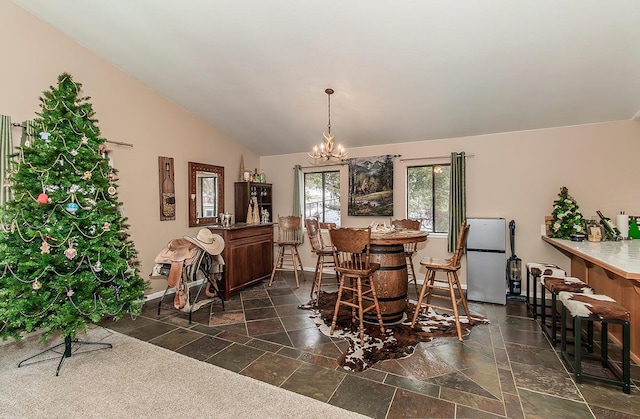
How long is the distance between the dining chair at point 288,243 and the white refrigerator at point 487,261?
8.75ft

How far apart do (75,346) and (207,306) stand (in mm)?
1419

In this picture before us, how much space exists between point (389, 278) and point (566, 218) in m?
2.59

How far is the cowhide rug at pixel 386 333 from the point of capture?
2.59 m

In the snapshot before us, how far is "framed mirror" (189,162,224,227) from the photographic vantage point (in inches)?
191

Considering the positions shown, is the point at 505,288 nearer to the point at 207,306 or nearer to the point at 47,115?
the point at 207,306

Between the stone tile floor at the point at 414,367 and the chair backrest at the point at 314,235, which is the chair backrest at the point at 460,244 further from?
the chair backrest at the point at 314,235

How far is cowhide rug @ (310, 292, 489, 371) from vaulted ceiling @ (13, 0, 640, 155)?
8.93 ft

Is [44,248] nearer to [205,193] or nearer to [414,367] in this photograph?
[205,193]

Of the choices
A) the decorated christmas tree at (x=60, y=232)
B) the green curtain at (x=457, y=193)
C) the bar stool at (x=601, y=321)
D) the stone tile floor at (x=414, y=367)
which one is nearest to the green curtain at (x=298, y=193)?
the stone tile floor at (x=414, y=367)

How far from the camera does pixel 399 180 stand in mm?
5191

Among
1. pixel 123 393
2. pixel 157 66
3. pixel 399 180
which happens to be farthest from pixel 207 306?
pixel 399 180

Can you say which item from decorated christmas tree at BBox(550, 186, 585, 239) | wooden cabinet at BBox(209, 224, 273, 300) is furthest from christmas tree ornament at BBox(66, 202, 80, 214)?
decorated christmas tree at BBox(550, 186, 585, 239)

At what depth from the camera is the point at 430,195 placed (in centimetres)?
504

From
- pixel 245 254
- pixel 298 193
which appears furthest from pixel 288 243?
pixel 298 193
